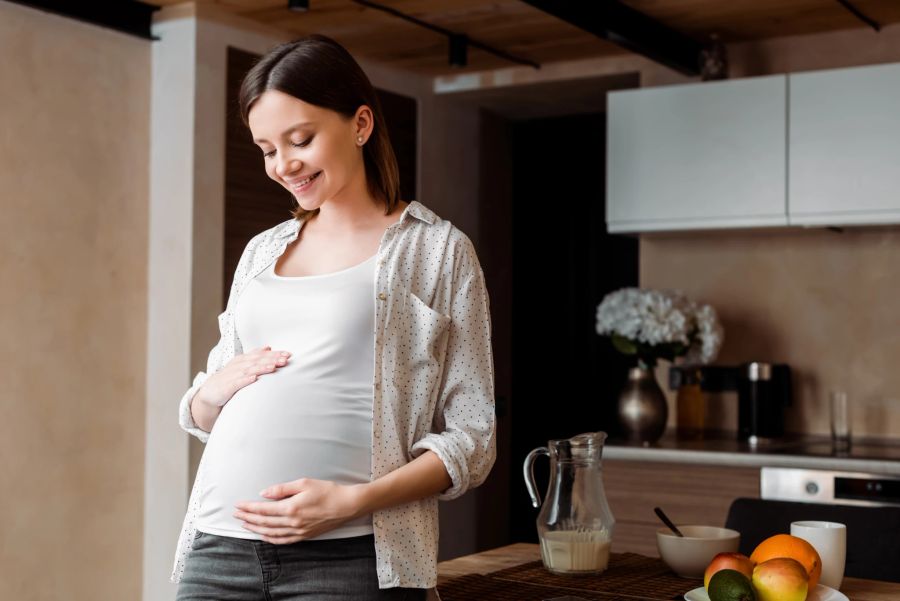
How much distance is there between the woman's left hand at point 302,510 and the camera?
1.30 meters

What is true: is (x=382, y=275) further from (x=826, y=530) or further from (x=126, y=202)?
(x=126, y=202)

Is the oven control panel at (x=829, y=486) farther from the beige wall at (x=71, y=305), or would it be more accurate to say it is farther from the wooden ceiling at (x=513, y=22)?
the beige wall at (x=71, y=305)

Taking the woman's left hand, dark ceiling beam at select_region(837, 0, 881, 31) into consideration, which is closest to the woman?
the woman's left hand

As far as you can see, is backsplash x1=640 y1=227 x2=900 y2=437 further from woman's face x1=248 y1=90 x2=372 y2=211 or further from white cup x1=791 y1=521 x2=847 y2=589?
woman's face x1=248 y1=90 x2=372 y2=211

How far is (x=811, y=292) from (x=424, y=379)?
2793mm

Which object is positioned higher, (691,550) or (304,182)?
(304,182)

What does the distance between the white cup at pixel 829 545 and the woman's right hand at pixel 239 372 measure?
0.84 m

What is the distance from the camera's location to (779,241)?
397 cm

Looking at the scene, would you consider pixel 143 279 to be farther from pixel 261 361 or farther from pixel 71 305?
pixel 261 361

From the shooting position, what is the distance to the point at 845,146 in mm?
3475

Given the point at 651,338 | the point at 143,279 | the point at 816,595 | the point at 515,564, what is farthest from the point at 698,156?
the point at 816,595

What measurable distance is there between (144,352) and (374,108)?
2293 mm

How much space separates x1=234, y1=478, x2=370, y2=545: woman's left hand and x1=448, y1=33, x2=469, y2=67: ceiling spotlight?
280 cm

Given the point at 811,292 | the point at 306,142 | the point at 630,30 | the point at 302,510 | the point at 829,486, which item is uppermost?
the point at 630,30
